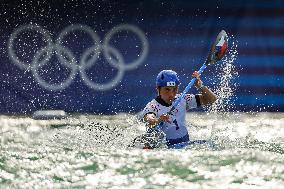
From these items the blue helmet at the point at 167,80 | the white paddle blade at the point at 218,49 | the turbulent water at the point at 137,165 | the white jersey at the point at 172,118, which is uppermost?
the white paddle blade at the point at 218,49

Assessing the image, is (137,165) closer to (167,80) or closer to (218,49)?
(167,80)

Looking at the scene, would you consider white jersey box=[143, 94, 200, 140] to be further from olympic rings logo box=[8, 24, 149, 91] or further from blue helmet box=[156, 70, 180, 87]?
olympic rings logo box=[8, 24, 149, 91]

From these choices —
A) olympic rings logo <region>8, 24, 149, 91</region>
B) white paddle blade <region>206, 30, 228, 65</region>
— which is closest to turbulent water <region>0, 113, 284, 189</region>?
white paddle blade <region>206, 30, 228, 65</region>

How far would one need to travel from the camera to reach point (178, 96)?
24.3 ft

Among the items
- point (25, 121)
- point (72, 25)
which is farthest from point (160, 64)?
point (25, 121)

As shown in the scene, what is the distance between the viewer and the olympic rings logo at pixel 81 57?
38.0 ft

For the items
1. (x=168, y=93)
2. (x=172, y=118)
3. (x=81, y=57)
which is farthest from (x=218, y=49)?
(x=81, y=57)

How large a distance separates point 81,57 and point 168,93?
4.68 m

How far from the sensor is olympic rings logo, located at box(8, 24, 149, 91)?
11.6 m

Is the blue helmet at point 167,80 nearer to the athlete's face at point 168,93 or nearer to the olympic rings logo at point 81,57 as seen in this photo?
the athlete's face at point 168,93

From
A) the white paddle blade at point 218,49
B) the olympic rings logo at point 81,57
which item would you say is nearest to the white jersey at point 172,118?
the white paddle blade at point 218,49

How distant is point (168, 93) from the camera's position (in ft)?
23.7

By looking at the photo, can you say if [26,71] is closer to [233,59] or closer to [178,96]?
[233,59]

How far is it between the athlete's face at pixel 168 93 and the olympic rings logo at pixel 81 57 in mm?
4399
